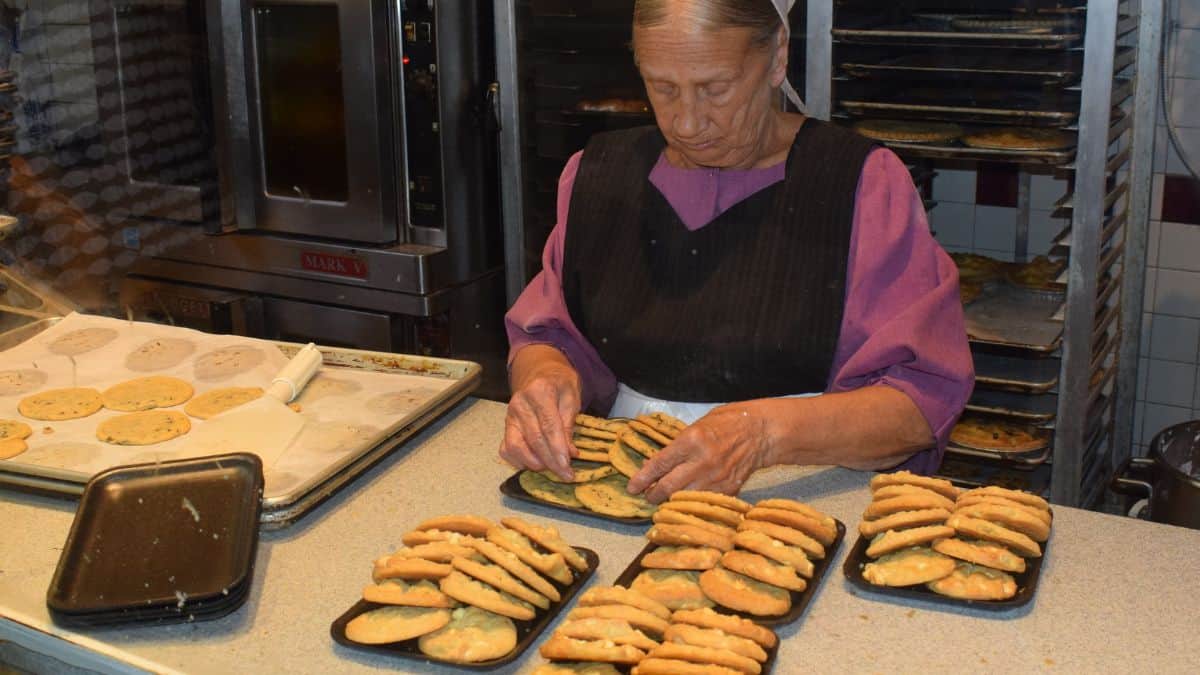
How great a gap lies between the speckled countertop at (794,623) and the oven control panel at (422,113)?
165cm

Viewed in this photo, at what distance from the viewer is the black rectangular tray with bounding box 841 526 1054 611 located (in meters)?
1.45

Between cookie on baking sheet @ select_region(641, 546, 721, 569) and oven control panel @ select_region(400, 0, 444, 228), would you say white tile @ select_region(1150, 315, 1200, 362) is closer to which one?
oven control panel @ select_region(400, 0, 444, 228)

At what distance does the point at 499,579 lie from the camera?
1.43 metres

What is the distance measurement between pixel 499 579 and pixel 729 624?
276mm

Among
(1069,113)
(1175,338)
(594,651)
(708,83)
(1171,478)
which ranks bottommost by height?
(1171,478)

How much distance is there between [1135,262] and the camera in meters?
3.41

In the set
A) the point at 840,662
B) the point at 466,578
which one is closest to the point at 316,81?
the point at 466,578

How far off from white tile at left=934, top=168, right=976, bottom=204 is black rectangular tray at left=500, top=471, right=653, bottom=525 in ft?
7.75

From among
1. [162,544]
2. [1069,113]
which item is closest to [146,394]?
[162,544]

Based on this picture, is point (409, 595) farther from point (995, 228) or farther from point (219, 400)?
point (995, 228)

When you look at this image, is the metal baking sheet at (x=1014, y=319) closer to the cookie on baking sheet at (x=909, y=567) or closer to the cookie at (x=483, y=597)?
the cookie on baking sheet at (x=909, y=567)

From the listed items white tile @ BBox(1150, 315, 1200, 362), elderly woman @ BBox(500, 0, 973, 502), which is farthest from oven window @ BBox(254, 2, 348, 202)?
white tile @ BBox(1150, 315, 1200, 362)

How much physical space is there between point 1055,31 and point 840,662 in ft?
6.71

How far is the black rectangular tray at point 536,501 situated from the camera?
1707 millimetres
